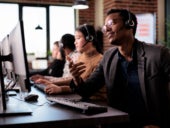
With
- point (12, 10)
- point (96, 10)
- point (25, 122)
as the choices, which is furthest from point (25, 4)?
point (25, 122)

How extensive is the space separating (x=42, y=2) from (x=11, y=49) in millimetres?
6071

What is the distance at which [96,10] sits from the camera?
24.2ft

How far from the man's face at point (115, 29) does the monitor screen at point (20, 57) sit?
64 cm

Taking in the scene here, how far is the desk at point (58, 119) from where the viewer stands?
1.14m

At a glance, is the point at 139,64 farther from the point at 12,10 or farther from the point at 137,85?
the point at 12,10

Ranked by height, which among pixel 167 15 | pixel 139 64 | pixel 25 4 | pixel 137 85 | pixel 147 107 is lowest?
pixel 147 107

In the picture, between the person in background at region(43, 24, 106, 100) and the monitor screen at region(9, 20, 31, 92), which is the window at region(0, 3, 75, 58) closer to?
the person in background at region(43, 24, 106, 100)

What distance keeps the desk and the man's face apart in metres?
0.58

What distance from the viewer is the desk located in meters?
1.14

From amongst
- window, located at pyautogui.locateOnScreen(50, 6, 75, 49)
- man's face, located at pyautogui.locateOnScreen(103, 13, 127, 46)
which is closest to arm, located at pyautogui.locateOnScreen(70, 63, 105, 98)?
man's face, located at pyautogui.locateOnScreen(103, 13, 127, 46)

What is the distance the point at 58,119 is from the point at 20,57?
14.2 inches

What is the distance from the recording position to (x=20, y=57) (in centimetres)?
133

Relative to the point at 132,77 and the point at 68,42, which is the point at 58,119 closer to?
the point at 132,77

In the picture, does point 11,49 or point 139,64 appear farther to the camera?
point 139,64
